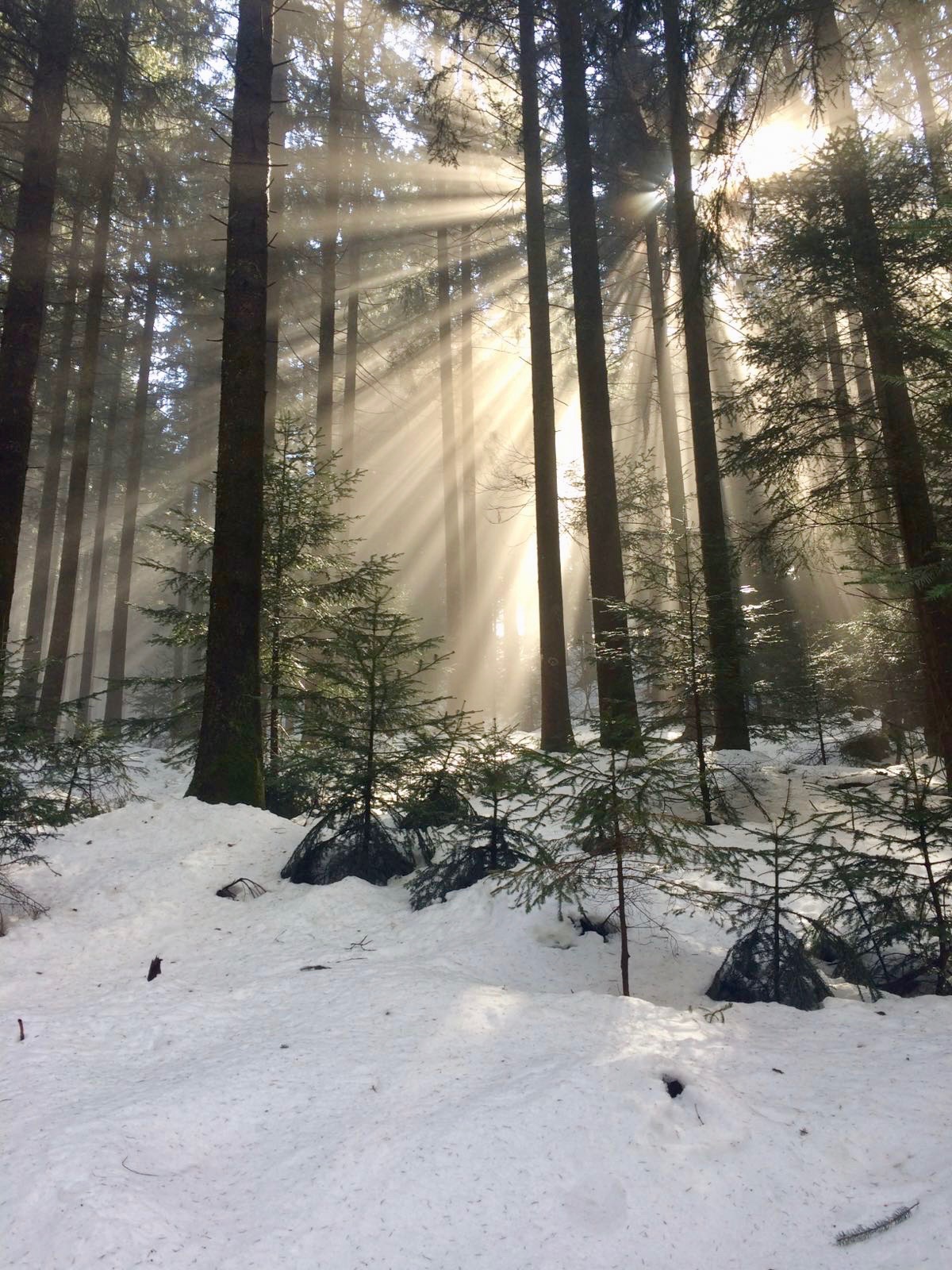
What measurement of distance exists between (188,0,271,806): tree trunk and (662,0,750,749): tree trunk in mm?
5404

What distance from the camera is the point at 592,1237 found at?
1.92 m

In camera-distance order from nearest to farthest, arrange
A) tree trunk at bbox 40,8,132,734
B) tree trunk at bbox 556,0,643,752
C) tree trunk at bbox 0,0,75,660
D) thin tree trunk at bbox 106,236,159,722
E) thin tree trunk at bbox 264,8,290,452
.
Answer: tree trunk at bbox 0,0,75,660 → tree trunk at bbox 556,0,643,752 → tree trunk at bbox 40,8,132,734 → thin tree trunk at bbox 264,8,290,452 → thin tree trunk at bbox 106,236,159,722

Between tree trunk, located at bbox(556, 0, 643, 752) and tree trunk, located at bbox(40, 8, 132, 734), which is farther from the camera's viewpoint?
tree trunk, located at bbox(40, 8, 132, 734)

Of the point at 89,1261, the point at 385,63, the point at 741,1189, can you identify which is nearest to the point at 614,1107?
the point at 741,1189

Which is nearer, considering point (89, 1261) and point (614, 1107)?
point (89, 1261)

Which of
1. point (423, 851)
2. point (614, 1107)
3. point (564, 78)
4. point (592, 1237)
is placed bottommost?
point (592, 1237)

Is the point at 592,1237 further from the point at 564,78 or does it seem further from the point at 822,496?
the point at 564,78

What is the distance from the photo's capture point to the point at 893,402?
7629mm

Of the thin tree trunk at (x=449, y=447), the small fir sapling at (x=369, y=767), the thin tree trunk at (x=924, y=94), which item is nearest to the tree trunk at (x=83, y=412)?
the thin tree trunk at (x=449, y=447)

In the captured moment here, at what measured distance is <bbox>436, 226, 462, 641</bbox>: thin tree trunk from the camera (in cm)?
2105

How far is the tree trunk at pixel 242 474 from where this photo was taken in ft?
21.2

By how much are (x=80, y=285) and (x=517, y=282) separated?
1253 cm

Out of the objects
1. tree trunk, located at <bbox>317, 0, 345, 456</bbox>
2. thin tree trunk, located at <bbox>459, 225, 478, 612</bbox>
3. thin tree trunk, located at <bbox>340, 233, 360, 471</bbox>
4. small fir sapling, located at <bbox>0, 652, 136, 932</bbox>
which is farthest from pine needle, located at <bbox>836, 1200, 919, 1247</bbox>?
thin tree trunk, located at <bbox>459, 225, 478, 612</bbox>

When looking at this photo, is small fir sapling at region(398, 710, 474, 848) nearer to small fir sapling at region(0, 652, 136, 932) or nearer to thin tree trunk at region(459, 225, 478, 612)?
small fir sapling at region(0, 652, 136, 932)
